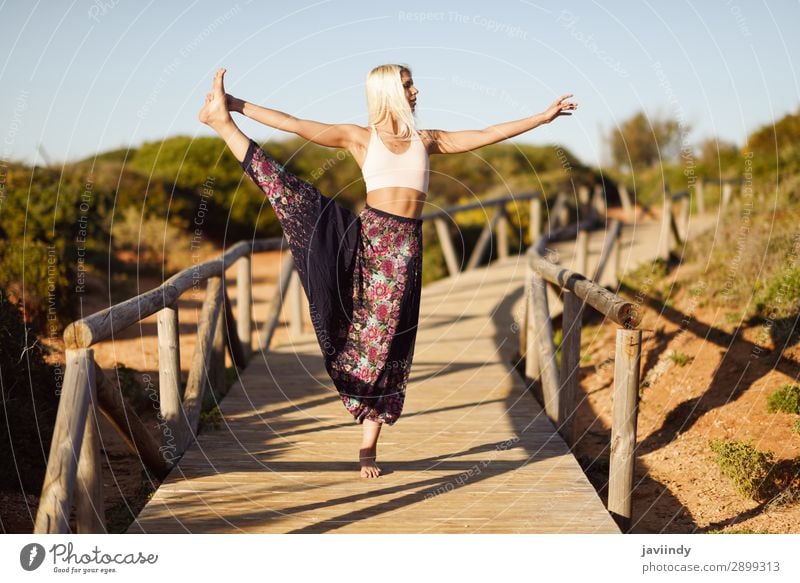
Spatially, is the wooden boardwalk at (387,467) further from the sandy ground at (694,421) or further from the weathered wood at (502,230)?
the weathered wood at (502,230)

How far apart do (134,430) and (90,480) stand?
674 millimetres

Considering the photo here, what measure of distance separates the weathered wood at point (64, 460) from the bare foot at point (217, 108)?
4.47ft

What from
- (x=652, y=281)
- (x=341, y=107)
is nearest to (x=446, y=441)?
(x=341, y=107)

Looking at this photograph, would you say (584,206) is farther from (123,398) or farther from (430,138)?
(123,398)

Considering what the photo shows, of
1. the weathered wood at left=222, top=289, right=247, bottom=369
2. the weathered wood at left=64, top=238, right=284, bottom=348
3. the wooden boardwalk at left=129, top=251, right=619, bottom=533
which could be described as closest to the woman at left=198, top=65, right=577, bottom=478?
the wooden boardwalk at left=129, top=251, right=619, bottom=533

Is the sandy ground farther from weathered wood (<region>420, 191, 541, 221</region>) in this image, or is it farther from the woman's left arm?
weathered wood (<region>420, 191, 541, 221</region>)

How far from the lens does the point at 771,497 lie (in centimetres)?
436

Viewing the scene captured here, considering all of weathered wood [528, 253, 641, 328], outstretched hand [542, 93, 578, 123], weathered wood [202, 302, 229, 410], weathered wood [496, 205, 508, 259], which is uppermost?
outstretched hand [542, 93, 578, 123]

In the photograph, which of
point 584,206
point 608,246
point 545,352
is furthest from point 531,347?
point 584,206

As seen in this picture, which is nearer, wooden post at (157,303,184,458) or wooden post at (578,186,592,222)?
wooden post at (157,303,184,458)

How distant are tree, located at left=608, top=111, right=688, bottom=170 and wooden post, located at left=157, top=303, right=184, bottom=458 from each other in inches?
1011

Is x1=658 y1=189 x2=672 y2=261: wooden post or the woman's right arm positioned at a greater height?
the woman's right arm

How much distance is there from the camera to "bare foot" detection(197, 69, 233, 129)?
151 inches
